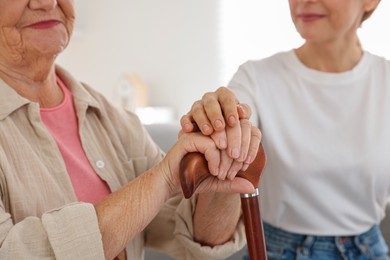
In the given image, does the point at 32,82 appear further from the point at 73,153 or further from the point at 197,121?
the point at 197,121

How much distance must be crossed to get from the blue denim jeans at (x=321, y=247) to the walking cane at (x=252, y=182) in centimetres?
47

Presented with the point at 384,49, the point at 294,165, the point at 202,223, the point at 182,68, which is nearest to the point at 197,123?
the point at 202,223

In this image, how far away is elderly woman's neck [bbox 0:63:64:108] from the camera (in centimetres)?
113

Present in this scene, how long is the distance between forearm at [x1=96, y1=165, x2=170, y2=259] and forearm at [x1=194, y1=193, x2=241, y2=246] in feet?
0.63

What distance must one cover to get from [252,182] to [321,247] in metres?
0.51

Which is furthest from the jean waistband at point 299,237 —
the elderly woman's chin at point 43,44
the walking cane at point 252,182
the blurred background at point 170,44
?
the blurred background at point 170,44

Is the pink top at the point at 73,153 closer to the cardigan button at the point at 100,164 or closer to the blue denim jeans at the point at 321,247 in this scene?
the cardigan button at the point at 100,164

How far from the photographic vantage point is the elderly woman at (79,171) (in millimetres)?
887

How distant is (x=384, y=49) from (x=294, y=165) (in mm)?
1706

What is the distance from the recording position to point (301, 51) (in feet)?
4.82

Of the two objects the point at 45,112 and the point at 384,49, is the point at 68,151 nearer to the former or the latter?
the point at 45,112

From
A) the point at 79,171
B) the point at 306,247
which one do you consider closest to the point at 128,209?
the point at 79,171

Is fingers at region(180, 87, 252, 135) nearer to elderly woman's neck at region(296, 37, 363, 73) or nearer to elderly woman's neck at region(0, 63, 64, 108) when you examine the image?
elderly woman's neck at region(0, 63, 64, 108)

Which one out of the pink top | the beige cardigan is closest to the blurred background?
the beige cardigan
